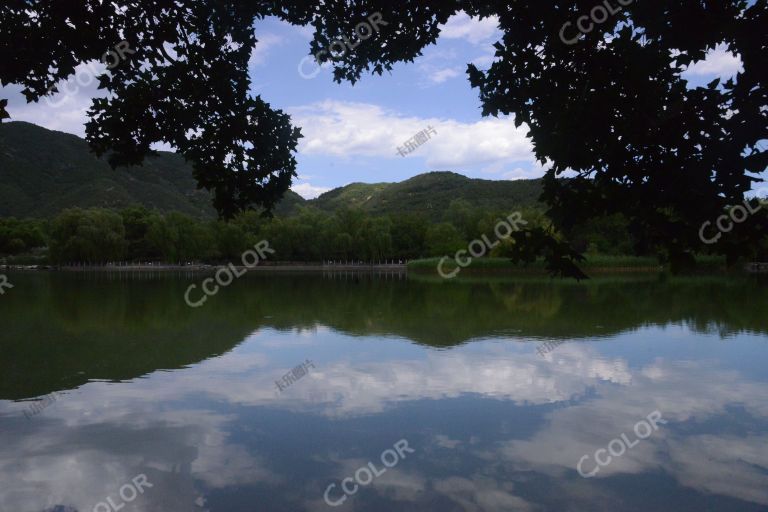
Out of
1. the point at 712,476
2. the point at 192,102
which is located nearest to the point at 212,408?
the point at 192,102

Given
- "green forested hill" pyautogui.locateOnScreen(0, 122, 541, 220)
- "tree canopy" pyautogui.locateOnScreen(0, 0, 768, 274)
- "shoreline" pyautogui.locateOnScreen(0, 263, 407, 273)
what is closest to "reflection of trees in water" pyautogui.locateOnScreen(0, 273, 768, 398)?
"tree canopy" pyautogui.locateOnScreen(0, 0, 768, 274)

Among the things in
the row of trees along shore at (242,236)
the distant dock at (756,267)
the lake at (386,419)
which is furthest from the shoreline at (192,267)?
the lake at (386,419)

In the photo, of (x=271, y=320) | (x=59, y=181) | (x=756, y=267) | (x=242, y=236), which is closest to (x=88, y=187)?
(x=59, y=181)

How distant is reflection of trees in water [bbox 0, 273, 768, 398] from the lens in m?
12.6

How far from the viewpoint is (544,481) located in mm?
6082

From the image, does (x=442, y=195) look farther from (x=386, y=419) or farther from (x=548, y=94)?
(x=548, y=94)

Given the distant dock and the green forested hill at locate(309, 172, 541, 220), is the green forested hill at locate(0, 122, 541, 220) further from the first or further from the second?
the distant dock

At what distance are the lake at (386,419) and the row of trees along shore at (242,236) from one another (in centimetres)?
6744

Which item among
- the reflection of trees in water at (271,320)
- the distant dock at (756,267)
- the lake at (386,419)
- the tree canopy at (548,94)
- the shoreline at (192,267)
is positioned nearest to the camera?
the tree canopy at (548,94)

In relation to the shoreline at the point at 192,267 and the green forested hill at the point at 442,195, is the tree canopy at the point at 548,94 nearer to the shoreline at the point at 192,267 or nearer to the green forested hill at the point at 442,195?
the shoreline at the point at 192,267

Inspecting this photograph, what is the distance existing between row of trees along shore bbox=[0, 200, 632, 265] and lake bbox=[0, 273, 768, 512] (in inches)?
2655

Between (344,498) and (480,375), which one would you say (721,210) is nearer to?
(344,498)

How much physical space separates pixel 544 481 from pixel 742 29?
4433 mm

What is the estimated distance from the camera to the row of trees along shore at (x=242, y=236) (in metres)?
84.1
